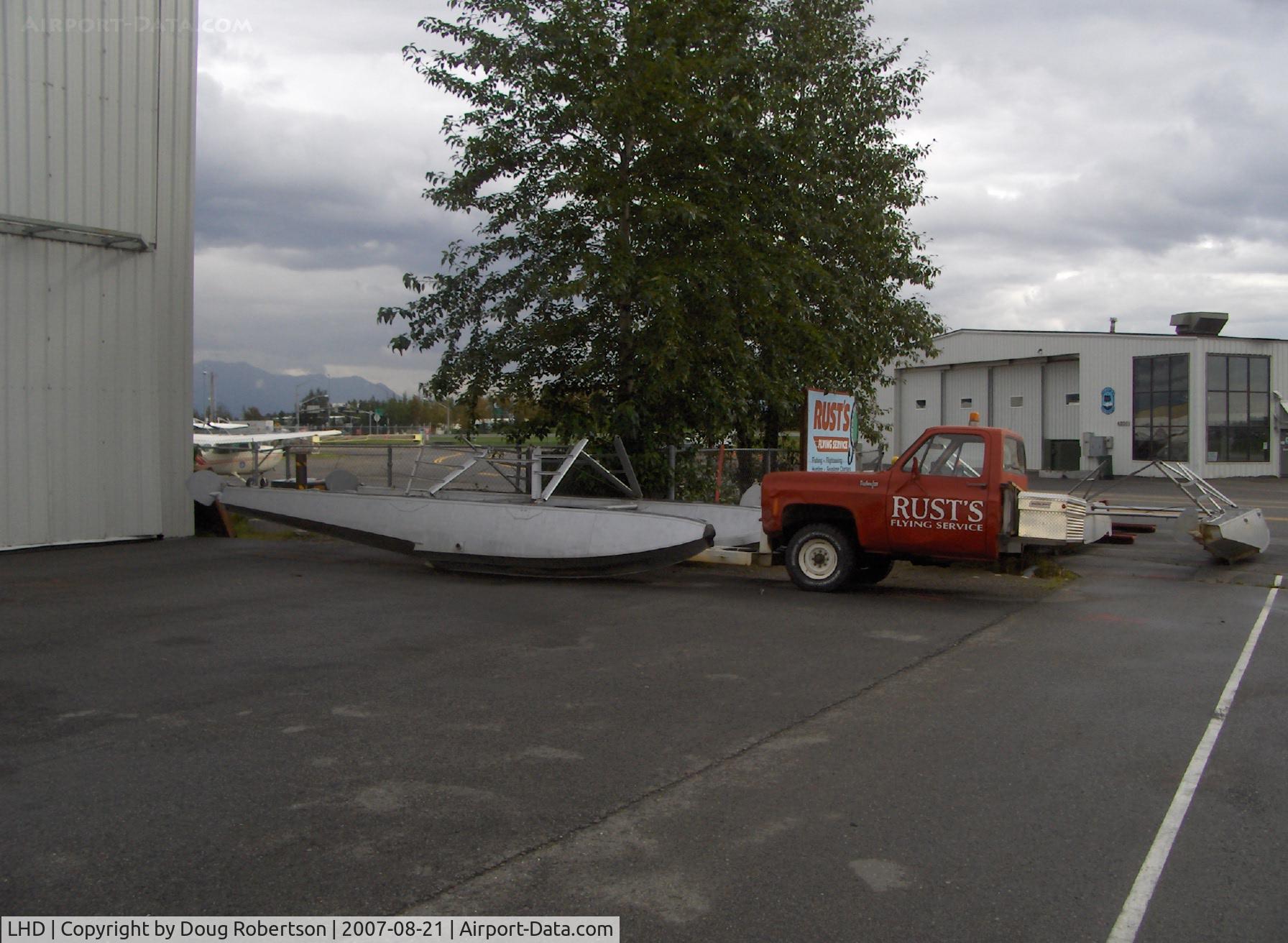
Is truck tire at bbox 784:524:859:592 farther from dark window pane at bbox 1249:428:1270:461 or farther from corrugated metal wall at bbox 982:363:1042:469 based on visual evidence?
dark window pane at bbox 1249:428:1270:461

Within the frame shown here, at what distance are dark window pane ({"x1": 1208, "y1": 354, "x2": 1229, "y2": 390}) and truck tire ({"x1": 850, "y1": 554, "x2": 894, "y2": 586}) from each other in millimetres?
37692

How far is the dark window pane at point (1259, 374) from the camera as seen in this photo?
44094 millimetres

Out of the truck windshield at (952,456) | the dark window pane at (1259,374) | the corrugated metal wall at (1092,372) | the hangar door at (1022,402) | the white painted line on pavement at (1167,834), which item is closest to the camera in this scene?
the white painted line on pavement at (1167,834)

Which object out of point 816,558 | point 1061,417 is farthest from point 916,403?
point 816,558

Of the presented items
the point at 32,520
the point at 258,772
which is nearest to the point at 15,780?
the point at 258,772

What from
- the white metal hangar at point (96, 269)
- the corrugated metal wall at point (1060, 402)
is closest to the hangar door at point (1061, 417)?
the corrugated metal wall at point (1060, 402)

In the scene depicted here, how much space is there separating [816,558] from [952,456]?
1926 millimetres

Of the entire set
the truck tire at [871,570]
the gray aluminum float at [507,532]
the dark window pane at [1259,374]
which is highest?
the dark window pane at [1259,374]

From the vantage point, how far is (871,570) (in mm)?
12461

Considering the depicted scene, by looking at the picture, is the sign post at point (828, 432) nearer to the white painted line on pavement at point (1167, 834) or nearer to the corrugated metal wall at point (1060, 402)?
the white painted line on pavement at point (1167, 834)

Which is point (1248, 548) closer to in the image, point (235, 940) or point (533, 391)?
point (533, 391)

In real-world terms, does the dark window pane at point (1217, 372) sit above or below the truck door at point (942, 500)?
above

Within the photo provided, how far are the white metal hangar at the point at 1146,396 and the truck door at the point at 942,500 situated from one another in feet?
104

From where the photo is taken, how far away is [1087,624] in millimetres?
9906
